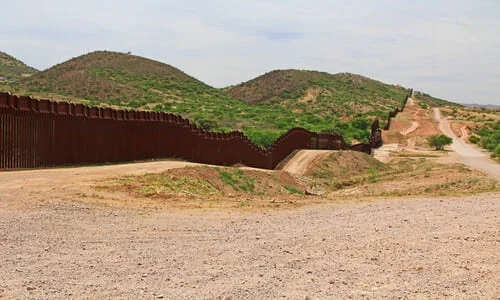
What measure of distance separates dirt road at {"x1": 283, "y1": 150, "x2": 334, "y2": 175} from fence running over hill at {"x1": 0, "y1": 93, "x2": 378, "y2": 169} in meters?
3.57

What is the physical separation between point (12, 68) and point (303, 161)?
8096 cm

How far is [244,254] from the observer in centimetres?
815

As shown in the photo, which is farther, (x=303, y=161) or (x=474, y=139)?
(x=474, y=139)

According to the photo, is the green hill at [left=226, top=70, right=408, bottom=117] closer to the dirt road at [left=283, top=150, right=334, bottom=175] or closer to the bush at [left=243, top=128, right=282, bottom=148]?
the bush at [left=243, top=128, right=282, bottom=148]

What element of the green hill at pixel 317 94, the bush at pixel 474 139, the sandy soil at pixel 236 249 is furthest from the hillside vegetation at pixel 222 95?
the sandy soil at pixel 236 249

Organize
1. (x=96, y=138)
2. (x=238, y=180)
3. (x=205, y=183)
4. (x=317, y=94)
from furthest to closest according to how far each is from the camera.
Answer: (x=317, y=94) < (x=238, y=180) < (x=96, y=138) < (x=205, y=183)

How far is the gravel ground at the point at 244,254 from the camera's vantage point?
642 centimetres

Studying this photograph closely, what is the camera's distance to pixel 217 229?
401 inches

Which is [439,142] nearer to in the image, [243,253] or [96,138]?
[96,138]

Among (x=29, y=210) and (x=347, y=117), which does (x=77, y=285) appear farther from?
(x=347, y=117)

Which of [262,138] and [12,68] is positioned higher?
[12,68]

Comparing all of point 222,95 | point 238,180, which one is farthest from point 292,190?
point 222,95

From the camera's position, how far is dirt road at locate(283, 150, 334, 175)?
108 ft

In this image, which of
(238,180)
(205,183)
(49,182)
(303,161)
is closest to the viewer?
(49,182)
